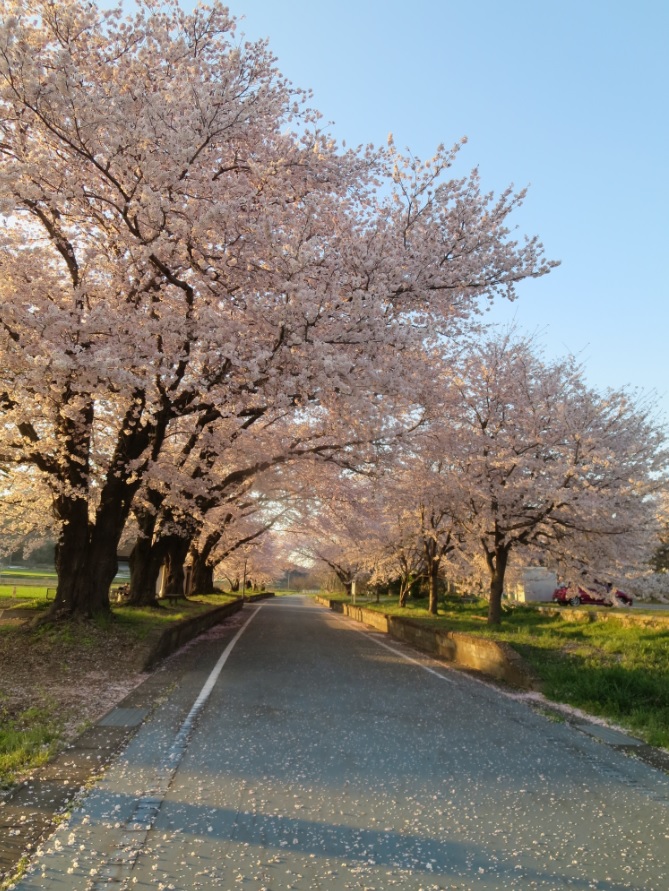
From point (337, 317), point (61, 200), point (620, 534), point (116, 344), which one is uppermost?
point (61, 200)

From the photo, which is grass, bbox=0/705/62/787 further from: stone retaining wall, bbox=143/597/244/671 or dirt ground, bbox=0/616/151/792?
stone retaining wall, bbox=143/597/244/671

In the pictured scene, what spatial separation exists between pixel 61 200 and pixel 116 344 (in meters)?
2.40

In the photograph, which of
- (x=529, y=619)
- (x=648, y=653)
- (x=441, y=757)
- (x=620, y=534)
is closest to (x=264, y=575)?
(x=529, y=619)

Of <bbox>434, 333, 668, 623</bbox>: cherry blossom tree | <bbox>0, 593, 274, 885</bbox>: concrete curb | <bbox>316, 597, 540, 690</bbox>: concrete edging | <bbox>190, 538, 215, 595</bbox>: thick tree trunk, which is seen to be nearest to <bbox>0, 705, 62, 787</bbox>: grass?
<bbox>0, 593, 274, 885</bbox>: concrete curb

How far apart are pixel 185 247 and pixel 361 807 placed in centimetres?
987

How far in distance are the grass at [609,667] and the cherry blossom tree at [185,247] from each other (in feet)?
19.7

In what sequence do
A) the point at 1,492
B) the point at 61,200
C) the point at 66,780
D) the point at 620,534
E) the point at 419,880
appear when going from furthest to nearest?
1. the point at 1,492
2. the point at 620,534
3. the point at 61,200
4. the point at 66,780
5. the point at 419,880

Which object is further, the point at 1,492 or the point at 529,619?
the point at 529,619

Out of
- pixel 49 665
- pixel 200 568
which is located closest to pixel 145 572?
pixel 49 665

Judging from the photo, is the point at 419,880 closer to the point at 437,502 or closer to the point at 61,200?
the point at 61,200

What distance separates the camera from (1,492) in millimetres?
21375

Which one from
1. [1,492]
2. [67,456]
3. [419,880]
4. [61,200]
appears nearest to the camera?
[419,880]

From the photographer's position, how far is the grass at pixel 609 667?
936cm

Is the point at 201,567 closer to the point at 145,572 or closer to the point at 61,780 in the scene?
the point at 145,572
